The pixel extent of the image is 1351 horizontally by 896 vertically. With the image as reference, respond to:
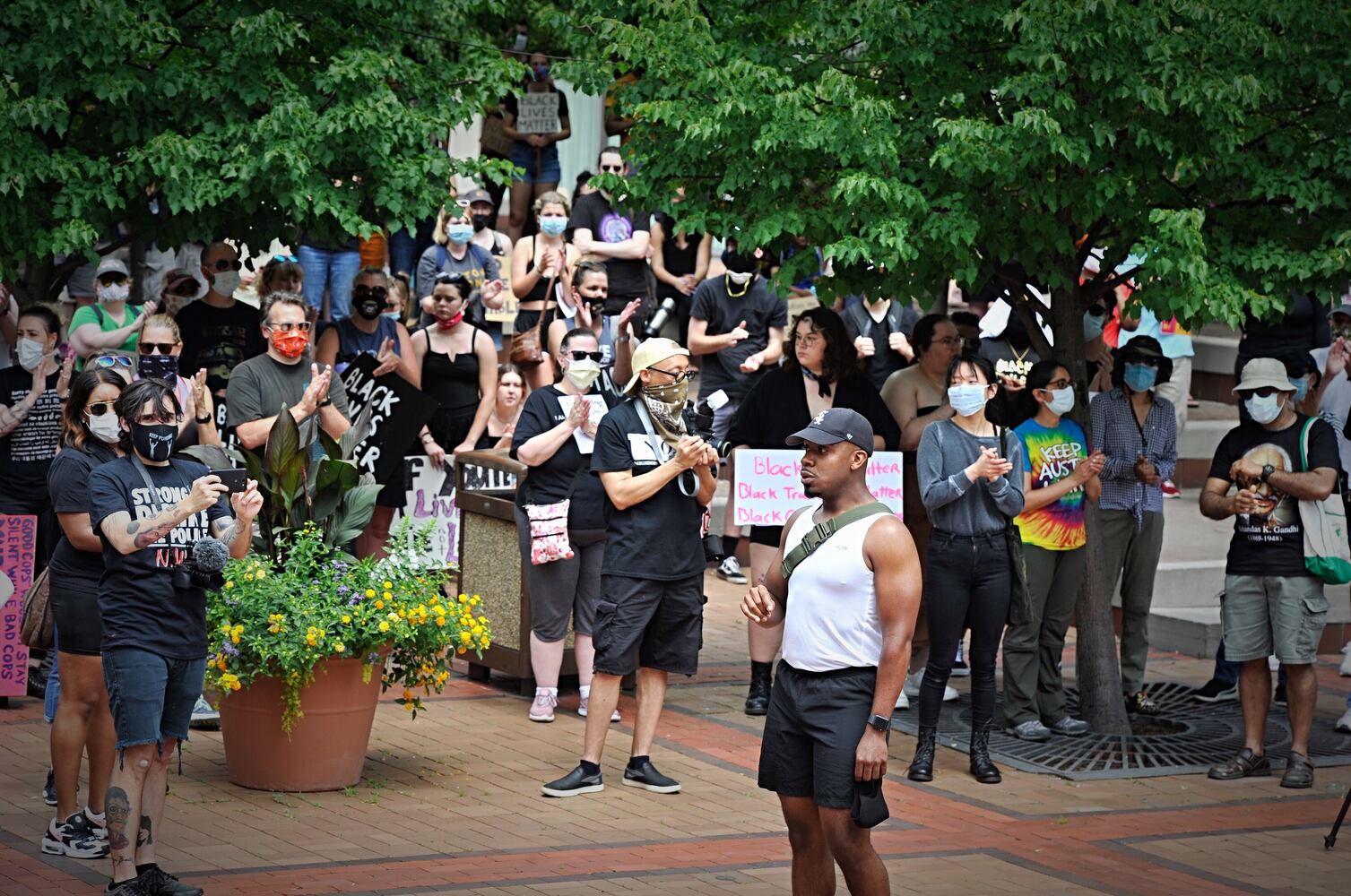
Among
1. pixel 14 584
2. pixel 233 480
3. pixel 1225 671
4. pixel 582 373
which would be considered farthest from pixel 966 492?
pixel 14 584

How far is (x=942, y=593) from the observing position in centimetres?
991

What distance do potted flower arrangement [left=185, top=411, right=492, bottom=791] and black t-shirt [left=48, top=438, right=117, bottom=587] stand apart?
1.05 m

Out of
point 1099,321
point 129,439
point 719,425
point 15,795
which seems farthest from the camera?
point 719,425

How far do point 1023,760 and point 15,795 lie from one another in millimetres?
5172

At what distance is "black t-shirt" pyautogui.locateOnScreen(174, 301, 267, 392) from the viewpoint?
1218 cm

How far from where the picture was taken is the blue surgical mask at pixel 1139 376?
1100cm

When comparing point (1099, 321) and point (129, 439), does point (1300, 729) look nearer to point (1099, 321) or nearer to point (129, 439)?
point (1099, 321)

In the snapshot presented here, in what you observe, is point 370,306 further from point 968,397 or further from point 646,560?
point 968,397

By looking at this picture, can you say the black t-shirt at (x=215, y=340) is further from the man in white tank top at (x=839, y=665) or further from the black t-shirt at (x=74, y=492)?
the man in white tank top at (x=839, y=665)

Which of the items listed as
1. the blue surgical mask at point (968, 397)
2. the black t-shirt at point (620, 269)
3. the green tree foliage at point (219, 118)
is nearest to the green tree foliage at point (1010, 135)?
the blue surgical mask at point (968, 397)

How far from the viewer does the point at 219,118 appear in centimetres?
1157

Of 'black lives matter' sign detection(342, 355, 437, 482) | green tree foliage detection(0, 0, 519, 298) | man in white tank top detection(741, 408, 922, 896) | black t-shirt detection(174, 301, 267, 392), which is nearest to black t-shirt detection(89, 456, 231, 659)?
man in white tank top detection(741, 408, 922, 896)

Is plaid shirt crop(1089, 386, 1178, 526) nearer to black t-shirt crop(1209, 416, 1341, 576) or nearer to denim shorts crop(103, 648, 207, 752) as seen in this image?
black t-shirt crop(1209, 416, 1341, 576)

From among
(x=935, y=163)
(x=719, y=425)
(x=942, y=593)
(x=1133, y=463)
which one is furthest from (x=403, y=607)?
(x=719, y=425)
